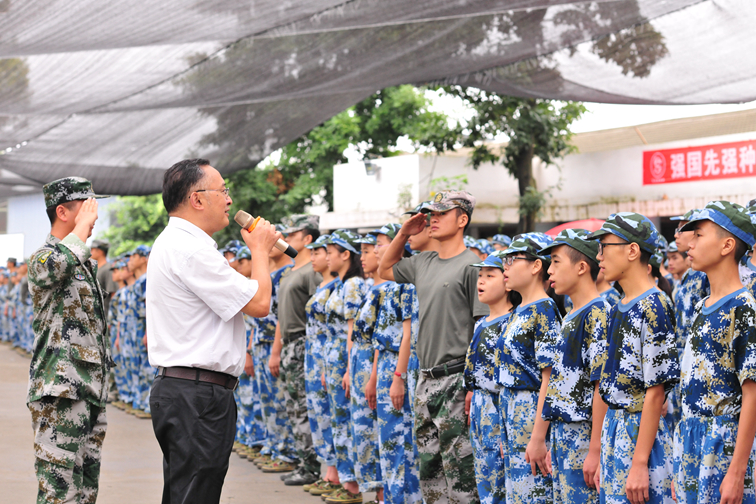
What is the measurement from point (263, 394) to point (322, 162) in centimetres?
1851

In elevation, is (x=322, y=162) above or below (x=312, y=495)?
above

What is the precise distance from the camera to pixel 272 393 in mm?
8719

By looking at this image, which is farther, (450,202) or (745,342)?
(450,202)

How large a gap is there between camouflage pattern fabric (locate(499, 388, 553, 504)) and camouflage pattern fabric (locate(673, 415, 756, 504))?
1007 mm

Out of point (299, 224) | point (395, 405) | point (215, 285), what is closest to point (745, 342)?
point (215, 285)

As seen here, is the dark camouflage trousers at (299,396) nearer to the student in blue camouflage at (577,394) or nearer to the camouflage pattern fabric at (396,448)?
the camouflage pattern fabric at (396,448)

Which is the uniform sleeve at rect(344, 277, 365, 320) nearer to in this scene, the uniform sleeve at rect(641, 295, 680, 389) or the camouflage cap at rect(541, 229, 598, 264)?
the camouflage cap at rect(541, 229, 598, 264)

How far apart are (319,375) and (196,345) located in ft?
13.0

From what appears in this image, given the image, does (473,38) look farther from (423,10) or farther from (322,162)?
(322,162)

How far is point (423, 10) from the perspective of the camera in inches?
222

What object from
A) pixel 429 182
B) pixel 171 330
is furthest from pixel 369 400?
pixel 429 182

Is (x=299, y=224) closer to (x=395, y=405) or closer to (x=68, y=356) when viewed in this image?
(x=395, y=405)

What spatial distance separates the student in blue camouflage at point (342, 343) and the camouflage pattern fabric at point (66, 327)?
2.54 metres

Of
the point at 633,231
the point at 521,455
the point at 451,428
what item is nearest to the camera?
the point at 633,231
